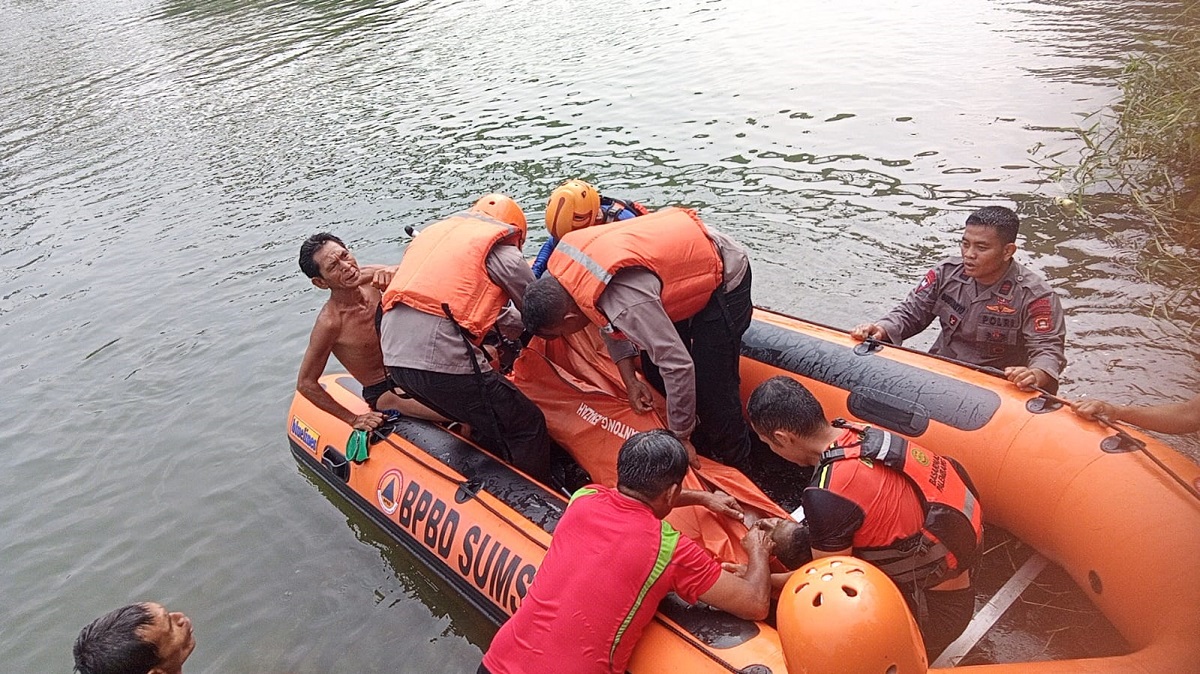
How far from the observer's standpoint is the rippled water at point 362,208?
448cm

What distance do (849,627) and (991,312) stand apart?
2.18 metres

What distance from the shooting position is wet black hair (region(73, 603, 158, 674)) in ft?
8.20

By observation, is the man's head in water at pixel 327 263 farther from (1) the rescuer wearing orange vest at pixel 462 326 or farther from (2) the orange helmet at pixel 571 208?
(2) the orange helmet at pixel 571 208

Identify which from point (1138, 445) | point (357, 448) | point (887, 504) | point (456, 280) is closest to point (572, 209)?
point (456, 280)

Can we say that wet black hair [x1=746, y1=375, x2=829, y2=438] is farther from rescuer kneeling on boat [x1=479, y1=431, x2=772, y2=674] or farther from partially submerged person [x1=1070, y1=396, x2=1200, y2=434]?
partially submerged person [x1=1070, y1=396, x2=1200, y2=434]

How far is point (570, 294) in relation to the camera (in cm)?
325

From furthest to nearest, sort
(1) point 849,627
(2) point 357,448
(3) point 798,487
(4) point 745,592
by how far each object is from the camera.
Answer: (2) point 357,448 < (3) point 798,487 < (4) point 745,592 < (1) point 849,627

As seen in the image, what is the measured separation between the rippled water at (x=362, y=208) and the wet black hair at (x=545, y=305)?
62.3 inches

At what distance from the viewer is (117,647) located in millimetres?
2514

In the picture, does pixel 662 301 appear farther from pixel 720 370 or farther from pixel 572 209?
pixel 572 209

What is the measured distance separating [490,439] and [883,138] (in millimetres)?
5731

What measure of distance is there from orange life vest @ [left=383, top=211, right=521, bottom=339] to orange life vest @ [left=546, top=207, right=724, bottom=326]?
0.38 metres

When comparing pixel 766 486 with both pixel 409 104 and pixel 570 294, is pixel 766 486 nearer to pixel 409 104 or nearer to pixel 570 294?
pixel 570 294

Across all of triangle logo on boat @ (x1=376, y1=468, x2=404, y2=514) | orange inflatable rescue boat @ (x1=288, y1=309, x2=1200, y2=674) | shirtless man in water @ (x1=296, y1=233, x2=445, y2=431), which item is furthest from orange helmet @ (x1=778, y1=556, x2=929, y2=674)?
shirtless man in water @ (x1=296, y1=233, x2=445, y2=431)
